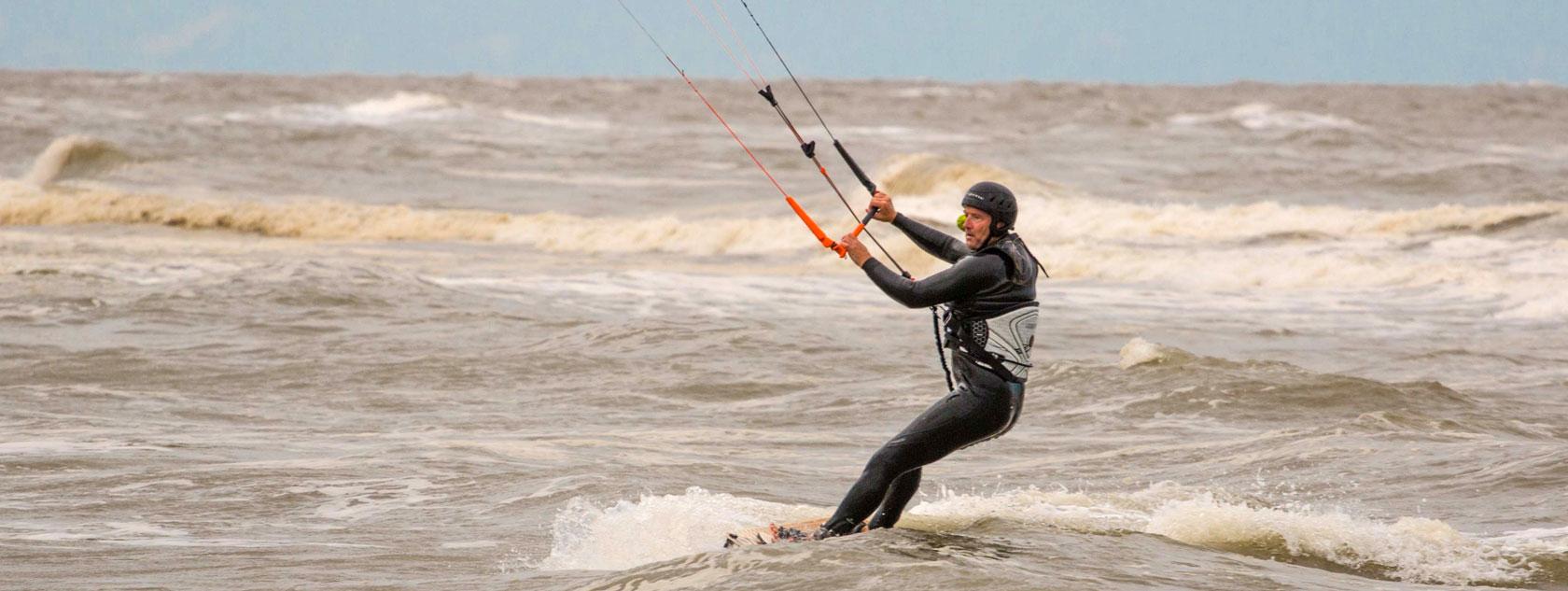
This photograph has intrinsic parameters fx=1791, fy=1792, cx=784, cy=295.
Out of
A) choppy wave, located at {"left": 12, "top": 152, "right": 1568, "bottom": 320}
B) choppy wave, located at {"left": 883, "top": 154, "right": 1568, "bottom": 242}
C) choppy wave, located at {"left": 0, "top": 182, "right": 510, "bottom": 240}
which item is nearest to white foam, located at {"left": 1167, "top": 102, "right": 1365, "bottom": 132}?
choppy wave, located at {"left": 12, "top": 152, "right": 1568, "bottom": 320}

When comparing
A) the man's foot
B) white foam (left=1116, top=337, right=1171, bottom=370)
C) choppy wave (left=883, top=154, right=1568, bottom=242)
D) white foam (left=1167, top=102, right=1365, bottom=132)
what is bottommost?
the man's foot

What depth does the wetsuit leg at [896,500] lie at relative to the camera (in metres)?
7.50

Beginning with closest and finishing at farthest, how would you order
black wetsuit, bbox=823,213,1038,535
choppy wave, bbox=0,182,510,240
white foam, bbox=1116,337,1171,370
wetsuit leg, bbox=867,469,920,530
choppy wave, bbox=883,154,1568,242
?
1. black wetsuit, bbox=823,213,1038,535
2. wetsuit leg, bbox=867,469,920,530
3. white foam, bbox=1116,337,1171,370
4. choppy wave, bbox=883,154,1568,242
5. choppy wave, bbox=0,182,510,240

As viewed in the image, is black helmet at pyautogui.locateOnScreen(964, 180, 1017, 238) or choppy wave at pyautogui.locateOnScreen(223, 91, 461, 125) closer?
black helmet at pyautogui.locateOnScreen(964, 180, 1017, 238)

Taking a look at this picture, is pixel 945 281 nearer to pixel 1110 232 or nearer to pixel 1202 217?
pixel 1110 232

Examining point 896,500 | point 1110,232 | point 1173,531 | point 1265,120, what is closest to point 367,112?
point 1265,120

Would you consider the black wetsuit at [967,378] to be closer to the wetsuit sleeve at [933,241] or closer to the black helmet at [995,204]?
the black helmet at [995,204]

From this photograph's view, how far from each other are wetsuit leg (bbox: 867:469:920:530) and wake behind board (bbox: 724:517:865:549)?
3.9 inches

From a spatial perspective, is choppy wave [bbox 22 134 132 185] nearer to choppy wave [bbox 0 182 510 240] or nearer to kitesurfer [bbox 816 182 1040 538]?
choppy wave [bbox 0 182 510 240]

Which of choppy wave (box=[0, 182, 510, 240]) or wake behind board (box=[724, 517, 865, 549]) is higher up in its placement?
choppy wave (box=[0, 182, 510, 240])

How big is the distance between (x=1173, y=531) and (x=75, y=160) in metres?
37.1

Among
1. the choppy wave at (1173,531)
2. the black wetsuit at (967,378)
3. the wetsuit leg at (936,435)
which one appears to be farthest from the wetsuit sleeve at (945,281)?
the choppy wave at (1173,531)

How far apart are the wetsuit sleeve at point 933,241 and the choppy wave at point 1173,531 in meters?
1.25

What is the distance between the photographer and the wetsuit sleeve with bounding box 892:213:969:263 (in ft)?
25.1
